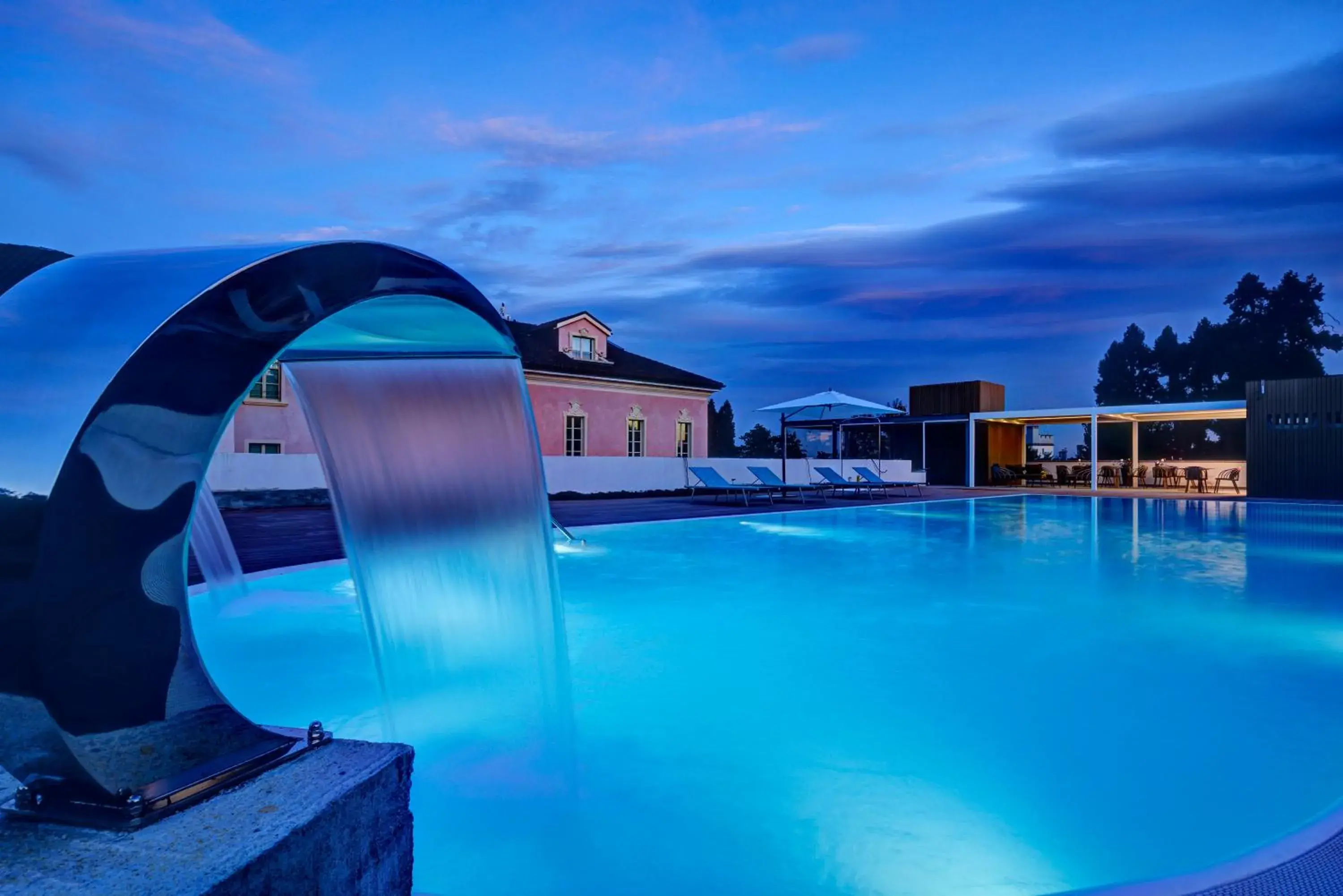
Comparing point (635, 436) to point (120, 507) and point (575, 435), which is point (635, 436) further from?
point (120, 507)

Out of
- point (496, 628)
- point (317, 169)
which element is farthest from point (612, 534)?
point (317, 169)

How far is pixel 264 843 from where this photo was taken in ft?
4.03

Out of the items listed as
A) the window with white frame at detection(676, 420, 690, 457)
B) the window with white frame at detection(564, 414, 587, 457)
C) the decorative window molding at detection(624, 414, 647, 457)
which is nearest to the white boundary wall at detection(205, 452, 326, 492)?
the window with white frame at detection(564, 414, 587, 457)

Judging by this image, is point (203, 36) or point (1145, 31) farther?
Result: point (1145, 31)

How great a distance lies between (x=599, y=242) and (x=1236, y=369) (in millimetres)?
43377

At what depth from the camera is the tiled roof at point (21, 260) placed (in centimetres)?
163

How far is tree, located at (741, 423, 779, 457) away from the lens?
4475 cm

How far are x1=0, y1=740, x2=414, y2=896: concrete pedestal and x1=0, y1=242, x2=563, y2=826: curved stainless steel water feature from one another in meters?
0.07

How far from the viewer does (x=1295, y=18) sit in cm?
1848

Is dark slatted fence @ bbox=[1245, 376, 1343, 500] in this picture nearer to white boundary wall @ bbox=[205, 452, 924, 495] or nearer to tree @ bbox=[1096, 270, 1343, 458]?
white boundary wall @ bbox=[205, 452, 924, 495]

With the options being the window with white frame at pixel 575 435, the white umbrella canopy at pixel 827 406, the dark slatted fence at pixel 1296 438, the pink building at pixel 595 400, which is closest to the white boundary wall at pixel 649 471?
the pink building at pixel 595 400

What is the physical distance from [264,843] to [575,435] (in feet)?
72.6

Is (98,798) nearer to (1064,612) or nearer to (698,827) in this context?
(698,827)

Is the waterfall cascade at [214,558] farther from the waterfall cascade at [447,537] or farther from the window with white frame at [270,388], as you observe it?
the window with white frame at [270,388]
